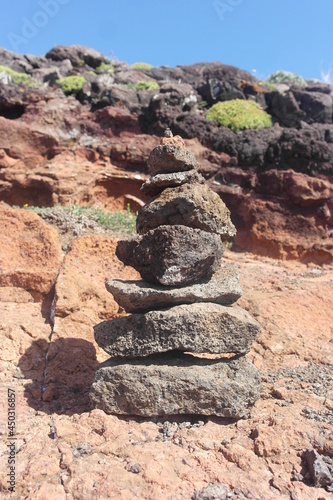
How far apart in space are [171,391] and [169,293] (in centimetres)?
97

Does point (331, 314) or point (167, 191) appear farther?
point (331, 314)

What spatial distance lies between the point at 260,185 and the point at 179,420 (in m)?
7.49

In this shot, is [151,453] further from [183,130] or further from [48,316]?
[183,130]

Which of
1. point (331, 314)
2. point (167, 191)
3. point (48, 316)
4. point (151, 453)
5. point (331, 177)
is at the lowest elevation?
point (48, 316)

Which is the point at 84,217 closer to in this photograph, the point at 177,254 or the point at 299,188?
the point at 177,254

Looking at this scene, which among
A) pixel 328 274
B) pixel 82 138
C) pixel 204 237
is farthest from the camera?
pixel 82 138

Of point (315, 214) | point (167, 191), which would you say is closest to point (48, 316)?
point (167, 191)

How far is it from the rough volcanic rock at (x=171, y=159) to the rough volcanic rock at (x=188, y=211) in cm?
30

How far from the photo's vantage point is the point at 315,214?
9742mm

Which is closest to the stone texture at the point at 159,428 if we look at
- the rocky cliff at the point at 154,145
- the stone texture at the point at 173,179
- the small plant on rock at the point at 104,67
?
the stone texture at the point at 173,179

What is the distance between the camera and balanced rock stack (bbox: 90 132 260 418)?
3885mm

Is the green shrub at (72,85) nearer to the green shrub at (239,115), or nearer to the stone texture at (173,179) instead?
the green shrub at (239,115)

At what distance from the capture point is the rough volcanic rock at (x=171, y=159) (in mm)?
4469

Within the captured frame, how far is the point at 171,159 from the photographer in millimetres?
4508
